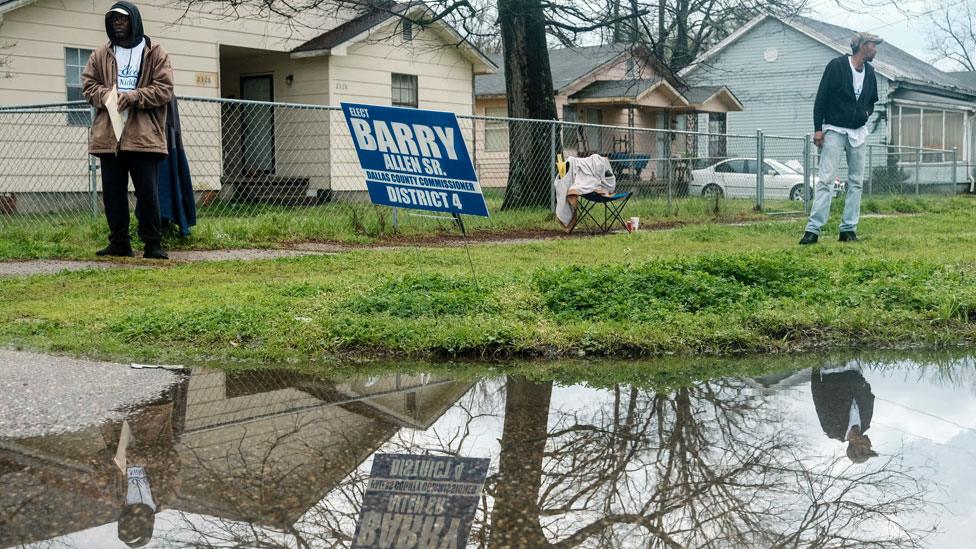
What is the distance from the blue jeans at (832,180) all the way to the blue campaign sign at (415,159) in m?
5.28

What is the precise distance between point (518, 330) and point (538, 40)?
13.2 meters

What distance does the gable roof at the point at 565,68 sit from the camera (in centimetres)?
2997

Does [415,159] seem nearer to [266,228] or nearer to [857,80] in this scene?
[266,228]

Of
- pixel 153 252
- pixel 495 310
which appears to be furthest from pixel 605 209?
pixel 495 310

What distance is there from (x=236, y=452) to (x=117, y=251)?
5.94 metres

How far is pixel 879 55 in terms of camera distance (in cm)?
3334

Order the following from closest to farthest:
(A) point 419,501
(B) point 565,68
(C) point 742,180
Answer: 1. (A) point 419,501
2. (C) point 742,180
3. (B) point 565,68

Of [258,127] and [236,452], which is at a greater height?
[258,127]

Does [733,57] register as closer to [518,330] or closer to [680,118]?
[680,118]

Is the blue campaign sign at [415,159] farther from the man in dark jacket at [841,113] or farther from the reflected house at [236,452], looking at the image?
the man in dark jacket at [841,113]

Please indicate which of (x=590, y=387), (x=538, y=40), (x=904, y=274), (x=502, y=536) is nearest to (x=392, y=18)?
(x=538, y=40)

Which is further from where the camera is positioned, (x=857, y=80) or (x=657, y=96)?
(x=657, y=96)

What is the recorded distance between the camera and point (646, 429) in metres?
4.02

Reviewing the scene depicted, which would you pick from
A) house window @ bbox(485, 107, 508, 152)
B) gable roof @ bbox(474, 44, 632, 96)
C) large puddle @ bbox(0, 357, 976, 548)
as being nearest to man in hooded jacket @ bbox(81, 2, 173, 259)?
large puddle @ bbox(0, 357, 976, 548)
